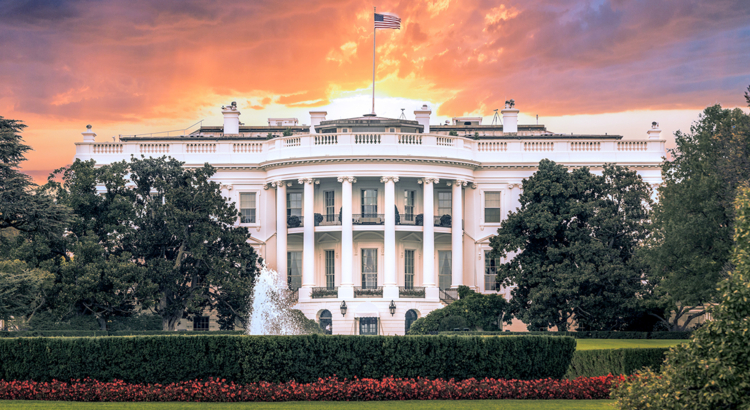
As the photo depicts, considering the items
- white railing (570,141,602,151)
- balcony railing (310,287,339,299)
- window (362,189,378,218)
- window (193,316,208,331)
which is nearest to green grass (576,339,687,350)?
balcony railing (310,287,339,299)

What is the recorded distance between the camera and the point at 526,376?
20734 mm

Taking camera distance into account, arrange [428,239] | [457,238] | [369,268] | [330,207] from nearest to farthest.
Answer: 1. [428,239]
2. [457,238]
3. [369,268]
4. [330,207]

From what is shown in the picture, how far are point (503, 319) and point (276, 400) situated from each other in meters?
25.7

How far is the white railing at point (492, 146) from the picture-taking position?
51344mm

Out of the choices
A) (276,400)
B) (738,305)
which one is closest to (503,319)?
(276,400)

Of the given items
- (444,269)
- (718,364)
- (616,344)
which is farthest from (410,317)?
(718,364)

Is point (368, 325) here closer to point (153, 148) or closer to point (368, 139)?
point (368, 139)

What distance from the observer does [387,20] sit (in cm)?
5041

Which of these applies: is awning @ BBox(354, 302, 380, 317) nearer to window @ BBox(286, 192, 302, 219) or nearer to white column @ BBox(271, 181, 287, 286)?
white column @ BBox(271, 181, 287, 286)

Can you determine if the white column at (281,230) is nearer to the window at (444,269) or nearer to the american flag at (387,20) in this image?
the window at (444,269)

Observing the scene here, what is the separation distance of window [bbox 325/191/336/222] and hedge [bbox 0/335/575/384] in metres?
29.8

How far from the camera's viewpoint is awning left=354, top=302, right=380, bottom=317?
45188mm

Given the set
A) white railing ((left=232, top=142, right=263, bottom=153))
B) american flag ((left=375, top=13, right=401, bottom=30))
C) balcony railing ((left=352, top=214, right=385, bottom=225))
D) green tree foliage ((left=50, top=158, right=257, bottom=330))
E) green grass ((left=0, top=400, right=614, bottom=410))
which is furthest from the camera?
white railing ((left=232, top=142, right=263, bottom=153))

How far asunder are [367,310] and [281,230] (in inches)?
285
